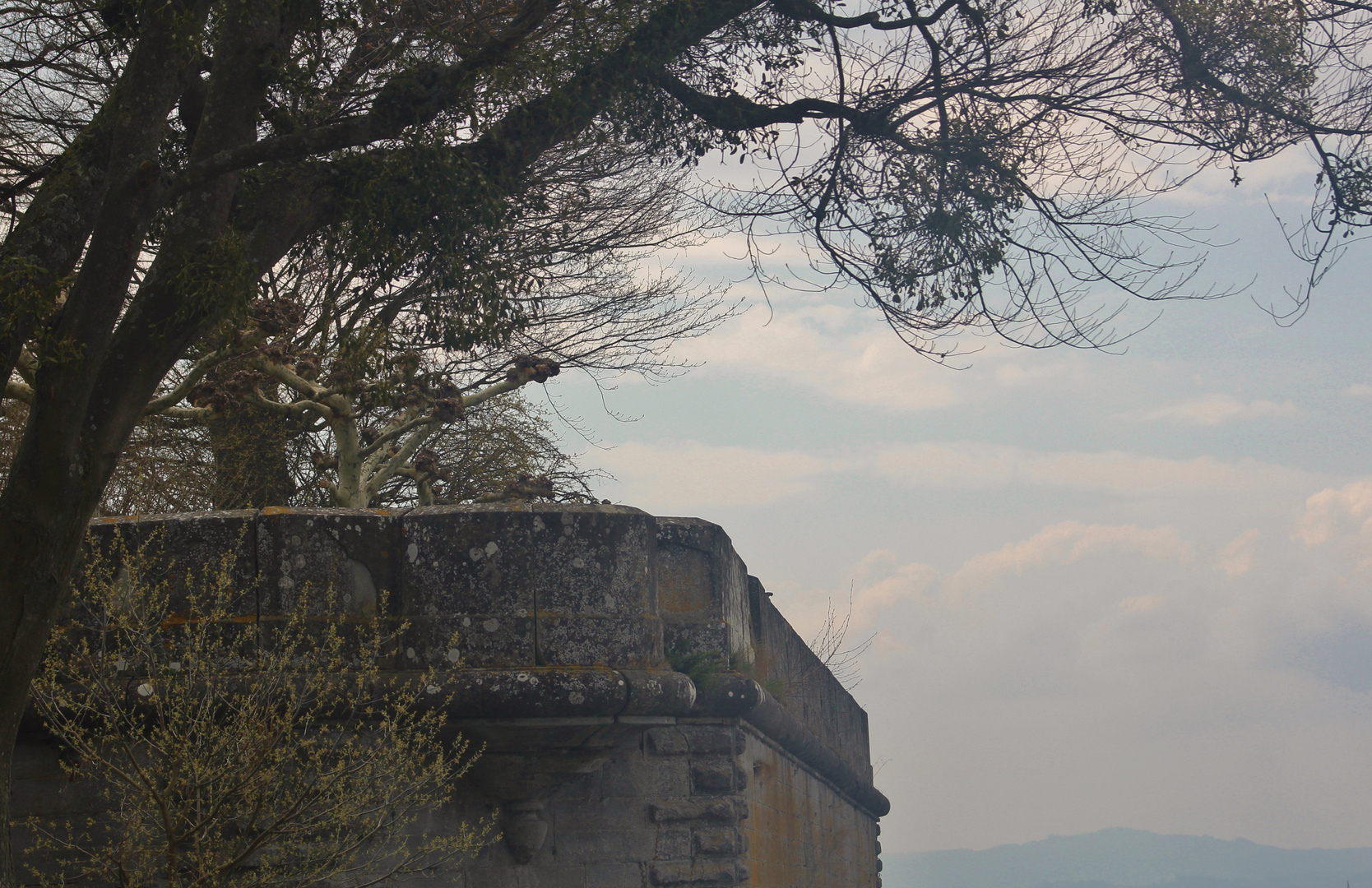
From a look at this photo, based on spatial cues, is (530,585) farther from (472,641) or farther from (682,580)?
(682,580)

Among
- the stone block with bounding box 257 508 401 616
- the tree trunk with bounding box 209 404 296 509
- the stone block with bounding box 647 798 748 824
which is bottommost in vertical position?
the stone block with bounding box 647 798 748 824

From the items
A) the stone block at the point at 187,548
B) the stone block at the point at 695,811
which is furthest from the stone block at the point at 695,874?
the stone block at the point at 187,548

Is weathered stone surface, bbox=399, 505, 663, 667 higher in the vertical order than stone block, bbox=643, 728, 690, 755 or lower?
higher

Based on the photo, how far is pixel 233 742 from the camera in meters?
4.68

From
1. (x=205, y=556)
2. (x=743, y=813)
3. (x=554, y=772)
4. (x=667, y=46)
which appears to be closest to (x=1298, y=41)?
(x=667, y=46)

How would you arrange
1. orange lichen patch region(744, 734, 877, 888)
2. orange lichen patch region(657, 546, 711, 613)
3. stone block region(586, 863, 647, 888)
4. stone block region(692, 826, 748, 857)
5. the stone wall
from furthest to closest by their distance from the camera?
orange lichen patch region(744, 734, 877, 888), orange lichen patch region(657, 546, 711, 613), stone block region(692, 826, 748, 857), stone block region(586, 863, 647, 888), the stone wall

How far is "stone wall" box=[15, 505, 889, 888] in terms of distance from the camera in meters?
5.23

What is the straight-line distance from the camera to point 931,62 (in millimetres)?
7582

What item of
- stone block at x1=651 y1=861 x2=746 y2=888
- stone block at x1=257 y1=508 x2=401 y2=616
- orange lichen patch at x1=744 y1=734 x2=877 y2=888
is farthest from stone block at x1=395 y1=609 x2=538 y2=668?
orange lichen patch at x1=744 y1=734 x2=877 y2=888

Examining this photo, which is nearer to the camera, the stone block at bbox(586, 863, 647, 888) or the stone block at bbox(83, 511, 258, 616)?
the stone block at bbox(83, 511, 258, 616)

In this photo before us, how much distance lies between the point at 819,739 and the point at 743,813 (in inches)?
121

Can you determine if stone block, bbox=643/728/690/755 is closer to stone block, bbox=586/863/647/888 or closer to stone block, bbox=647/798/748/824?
A: stone block, bbox=647/798/748/824

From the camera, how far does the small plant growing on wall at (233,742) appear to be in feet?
15.1

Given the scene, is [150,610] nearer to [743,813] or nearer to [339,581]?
[339,581]
